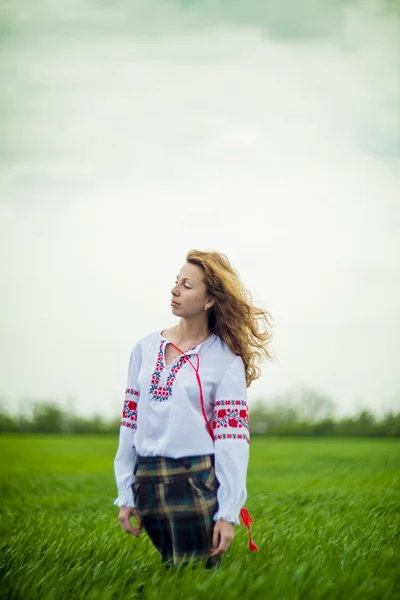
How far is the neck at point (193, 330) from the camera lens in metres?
3.78

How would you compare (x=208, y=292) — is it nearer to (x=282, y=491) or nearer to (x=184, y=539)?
(x=184, y=539)

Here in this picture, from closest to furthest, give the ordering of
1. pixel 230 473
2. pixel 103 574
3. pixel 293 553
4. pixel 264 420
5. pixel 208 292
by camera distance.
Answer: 1. pixel 230 473
2. pixel 208 292
3. pixel 103 574
4. pixel 293 553
5. pixel 264 420

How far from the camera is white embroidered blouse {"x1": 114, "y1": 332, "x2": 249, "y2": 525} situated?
3.50 m

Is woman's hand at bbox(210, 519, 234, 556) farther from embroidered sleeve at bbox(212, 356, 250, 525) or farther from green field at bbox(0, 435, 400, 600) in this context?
green field at bbox(0, 435, 400, 600)

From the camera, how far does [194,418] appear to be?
355 cm

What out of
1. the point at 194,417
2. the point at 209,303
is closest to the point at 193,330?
the point at 209,303

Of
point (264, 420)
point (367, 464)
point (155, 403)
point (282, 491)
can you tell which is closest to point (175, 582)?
point (155, 403)

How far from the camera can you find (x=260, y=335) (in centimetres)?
384

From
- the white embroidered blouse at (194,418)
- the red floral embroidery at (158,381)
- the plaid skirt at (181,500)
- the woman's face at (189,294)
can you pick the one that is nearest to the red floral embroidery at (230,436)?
the white embroidered blouse at (194,418)

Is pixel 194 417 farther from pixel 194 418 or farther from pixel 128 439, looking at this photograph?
pixel 128 439

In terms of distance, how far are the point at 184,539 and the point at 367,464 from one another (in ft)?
31.8

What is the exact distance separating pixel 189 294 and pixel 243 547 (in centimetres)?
198

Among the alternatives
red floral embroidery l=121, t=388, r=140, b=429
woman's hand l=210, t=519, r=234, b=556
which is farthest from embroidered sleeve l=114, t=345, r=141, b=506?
woman's hand l=210, t=519, r=234, b=556

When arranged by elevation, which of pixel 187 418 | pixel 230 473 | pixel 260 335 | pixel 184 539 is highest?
pixel 260 335
